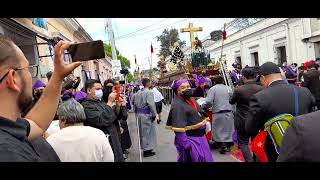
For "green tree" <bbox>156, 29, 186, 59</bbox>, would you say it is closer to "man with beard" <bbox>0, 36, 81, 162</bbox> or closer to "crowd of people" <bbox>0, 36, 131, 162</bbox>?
"crowd of people" <bbox>0, 36, 131, 162</bbox>

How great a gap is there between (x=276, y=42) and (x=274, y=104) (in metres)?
22.2

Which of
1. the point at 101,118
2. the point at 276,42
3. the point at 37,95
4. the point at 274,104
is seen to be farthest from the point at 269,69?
the point at 276,42

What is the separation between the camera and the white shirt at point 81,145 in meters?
2.90

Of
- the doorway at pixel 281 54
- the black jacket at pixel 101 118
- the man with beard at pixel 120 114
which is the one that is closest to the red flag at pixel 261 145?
the black jacket at pixel 101 118

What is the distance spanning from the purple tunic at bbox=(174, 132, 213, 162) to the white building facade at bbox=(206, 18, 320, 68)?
15422mm

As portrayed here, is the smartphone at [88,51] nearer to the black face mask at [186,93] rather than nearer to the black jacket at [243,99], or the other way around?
the black face mask at [186,93]

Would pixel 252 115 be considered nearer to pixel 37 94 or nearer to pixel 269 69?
pixel 269 69

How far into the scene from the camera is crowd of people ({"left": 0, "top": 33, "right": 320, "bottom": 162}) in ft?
5.02

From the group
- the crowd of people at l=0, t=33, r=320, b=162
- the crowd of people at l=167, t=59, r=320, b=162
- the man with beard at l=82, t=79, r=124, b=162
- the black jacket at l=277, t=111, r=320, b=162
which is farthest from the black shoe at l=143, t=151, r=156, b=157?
the black jacket at l=277, t=111, r=320, b=162

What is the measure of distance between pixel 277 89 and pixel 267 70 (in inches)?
12.7
